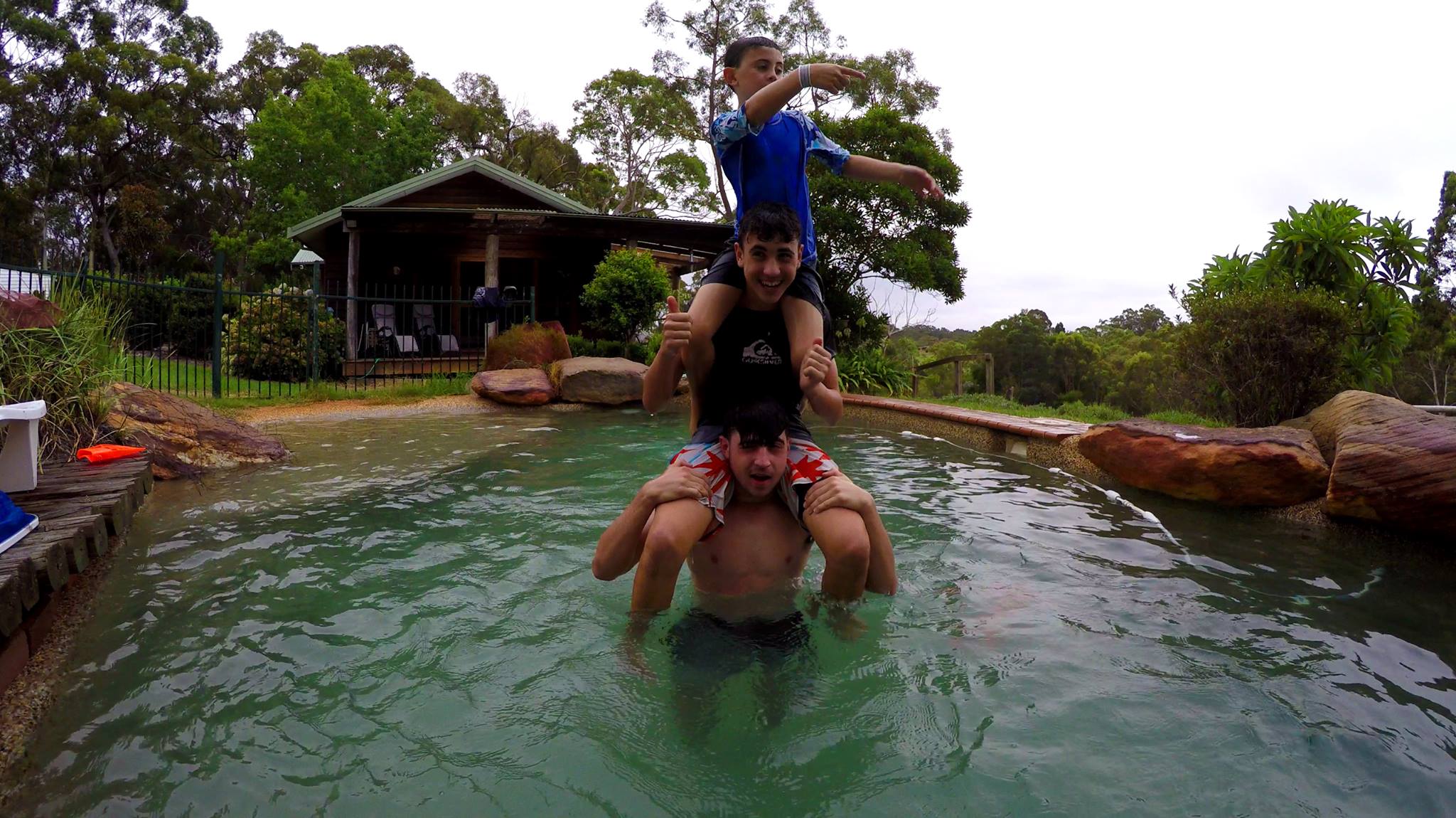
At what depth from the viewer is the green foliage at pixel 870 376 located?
1421 centimetres

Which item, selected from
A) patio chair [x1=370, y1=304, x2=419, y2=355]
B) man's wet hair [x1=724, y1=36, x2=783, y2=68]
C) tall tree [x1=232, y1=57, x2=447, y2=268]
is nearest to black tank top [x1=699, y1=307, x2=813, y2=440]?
man's wet hair [x1=724, y1=36, x2=783, y2=68]

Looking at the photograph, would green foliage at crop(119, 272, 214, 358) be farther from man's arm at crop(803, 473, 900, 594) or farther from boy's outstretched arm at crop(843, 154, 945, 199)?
man's arm at crop(803, 473, 900, 594)

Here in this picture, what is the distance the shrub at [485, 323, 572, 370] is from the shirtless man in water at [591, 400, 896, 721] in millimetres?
10608

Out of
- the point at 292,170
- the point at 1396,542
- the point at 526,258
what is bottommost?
the point at 1396,542

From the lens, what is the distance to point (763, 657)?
3.08 m

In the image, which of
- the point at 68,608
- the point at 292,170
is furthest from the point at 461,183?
the point at 68,608

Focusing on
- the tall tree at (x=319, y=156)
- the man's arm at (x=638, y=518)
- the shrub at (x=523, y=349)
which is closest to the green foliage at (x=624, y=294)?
the shrub at (x=523, y=349)

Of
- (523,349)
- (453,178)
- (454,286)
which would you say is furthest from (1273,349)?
(454,286)

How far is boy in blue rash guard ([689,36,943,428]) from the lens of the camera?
3.28 metres

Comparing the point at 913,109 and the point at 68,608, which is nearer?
the point at 68,608

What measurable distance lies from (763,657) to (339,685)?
158 centimetres

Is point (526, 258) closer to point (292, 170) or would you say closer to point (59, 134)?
point (292, 170)

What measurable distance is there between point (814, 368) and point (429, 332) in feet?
56.0

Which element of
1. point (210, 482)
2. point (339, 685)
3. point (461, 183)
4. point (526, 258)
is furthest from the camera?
point (526, 258)
